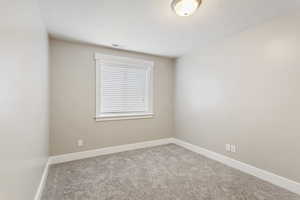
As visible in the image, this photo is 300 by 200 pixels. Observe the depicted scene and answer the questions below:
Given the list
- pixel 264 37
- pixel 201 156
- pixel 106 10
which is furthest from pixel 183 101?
pixel 106 10

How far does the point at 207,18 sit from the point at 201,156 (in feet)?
8.28

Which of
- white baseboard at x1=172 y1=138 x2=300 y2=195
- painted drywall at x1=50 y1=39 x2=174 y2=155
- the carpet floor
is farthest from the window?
white baseboard at x1=172 y1=138 x2=300 y2=195

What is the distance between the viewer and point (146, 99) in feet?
12.2

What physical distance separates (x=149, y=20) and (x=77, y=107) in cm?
208

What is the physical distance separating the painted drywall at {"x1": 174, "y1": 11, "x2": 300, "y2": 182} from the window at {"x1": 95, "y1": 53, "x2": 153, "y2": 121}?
1168mm

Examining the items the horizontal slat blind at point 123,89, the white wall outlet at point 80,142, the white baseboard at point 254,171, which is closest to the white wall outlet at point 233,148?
the white baseboard at point 254,171

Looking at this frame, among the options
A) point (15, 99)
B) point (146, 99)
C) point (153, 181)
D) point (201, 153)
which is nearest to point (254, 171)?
point (201, 153)

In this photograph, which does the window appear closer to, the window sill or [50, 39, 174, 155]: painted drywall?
the window sill

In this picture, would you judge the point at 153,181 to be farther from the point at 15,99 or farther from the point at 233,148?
the point at 15,99

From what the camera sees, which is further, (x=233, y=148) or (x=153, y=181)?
(x=233, y=148)

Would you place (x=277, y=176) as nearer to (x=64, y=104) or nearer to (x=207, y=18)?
(x=207, y=18)

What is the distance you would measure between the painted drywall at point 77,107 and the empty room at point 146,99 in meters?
0.02

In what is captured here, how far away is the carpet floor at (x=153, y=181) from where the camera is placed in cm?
183

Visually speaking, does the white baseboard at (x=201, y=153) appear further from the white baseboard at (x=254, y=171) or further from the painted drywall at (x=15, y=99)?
the painted drywall at (x=15, y=99)
